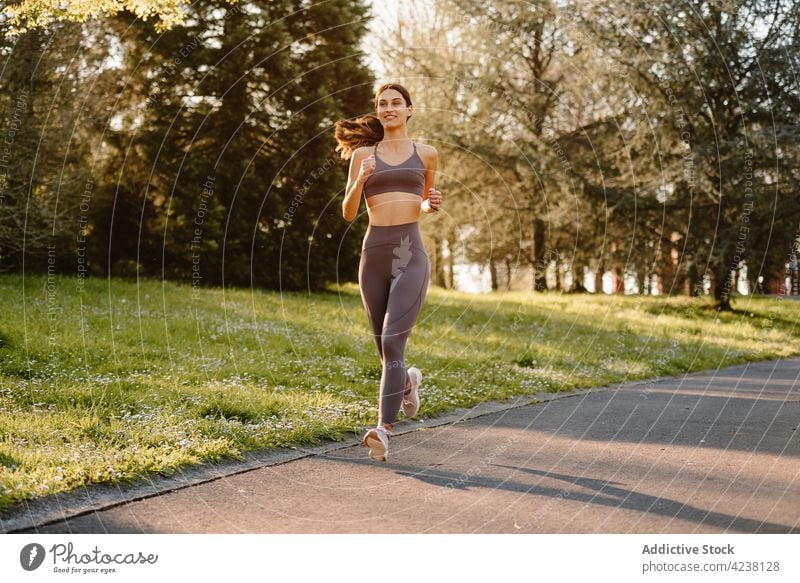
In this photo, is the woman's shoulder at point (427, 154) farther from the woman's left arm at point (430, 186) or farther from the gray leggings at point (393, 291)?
the gray leggings at point (393, 291)

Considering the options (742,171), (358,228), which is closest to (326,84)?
(358,228)

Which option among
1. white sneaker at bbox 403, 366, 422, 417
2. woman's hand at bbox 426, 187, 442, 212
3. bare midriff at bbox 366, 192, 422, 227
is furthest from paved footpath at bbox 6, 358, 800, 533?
woman's hand at bbox 426, 187, 442, 212

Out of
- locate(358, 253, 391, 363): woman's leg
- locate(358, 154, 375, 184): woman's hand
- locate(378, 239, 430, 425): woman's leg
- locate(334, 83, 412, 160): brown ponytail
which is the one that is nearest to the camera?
locate(378, 239, 430, 425): woman's leg

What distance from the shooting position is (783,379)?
10656 millimetres

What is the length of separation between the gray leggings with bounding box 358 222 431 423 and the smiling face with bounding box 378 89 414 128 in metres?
0.77

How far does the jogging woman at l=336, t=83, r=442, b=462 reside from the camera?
18.8 feet

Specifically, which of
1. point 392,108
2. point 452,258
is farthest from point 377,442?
point 452,258

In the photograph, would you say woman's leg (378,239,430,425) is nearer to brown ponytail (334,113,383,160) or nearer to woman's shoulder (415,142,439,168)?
woman's shoulder (415,142,439,168)

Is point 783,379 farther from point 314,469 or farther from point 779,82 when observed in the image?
point 779,82

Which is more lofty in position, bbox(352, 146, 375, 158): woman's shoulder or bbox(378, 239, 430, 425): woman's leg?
bbox(352, 146, 375, 158): woman's shoulder
